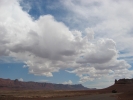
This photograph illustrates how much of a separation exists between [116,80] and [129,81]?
1942cm

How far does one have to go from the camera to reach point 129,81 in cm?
17725

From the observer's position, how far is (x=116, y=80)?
195250 mm

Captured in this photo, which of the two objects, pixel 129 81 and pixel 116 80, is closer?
pixel 129 81
